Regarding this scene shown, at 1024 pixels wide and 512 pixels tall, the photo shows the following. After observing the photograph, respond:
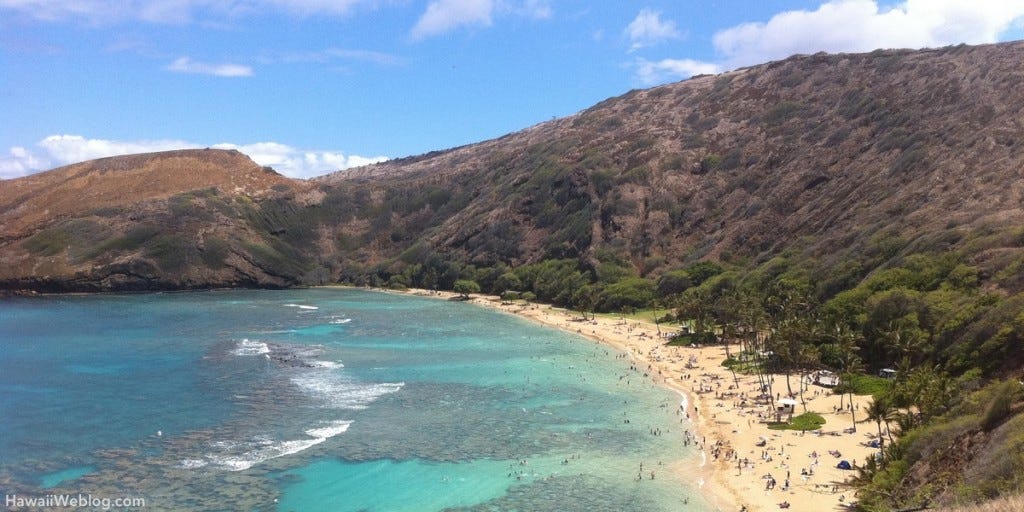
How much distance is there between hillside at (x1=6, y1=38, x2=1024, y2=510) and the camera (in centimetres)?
4425

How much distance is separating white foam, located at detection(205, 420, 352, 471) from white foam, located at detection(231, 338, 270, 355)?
29.5 metres

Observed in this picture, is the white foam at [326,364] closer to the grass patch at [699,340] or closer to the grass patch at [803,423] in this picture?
the grass patch at [699,340]

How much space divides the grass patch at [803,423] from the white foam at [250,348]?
Result: 163ft

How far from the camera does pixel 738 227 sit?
112 metres

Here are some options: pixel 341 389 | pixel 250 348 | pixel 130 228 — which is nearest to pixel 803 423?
pixel 341 389

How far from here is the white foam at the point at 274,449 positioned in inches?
1511

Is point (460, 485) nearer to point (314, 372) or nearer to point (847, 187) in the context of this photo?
point (314, 372)

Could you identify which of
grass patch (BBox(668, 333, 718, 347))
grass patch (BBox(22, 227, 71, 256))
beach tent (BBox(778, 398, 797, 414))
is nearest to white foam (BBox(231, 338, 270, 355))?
grass patch (BBox(668, 333, 718, 347))

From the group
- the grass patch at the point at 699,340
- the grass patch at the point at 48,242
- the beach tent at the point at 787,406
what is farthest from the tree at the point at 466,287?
the beach tent at the point at 787,406

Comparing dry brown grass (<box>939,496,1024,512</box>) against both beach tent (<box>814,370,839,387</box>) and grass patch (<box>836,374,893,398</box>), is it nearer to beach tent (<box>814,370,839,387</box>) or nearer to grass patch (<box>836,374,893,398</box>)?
grass patch (<box>836,374,893,398</box>)

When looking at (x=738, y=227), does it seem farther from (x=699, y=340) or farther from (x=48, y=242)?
(x=48, y=242)

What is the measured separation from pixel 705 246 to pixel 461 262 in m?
52.8

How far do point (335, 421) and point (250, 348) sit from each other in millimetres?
31791

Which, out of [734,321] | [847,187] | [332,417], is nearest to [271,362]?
[332,417]
